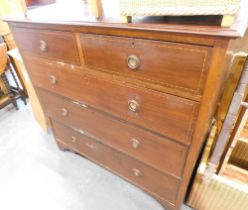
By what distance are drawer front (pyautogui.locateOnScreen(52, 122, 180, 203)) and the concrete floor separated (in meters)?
0.16

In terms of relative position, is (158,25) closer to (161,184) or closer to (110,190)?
(161,184)

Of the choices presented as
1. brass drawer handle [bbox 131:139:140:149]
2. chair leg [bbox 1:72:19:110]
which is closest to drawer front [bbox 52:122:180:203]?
brass drawer handle [bbox 131:139:140:149]

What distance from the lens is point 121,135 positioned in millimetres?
1056

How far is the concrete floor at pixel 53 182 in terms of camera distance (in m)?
1.33

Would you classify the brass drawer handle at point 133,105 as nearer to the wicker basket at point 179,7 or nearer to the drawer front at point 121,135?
the drawer front at point 121,135

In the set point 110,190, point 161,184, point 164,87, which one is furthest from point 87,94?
point 110,190

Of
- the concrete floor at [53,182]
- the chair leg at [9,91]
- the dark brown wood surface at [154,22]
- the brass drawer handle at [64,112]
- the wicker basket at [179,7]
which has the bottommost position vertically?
the concrete floor at [53,182]

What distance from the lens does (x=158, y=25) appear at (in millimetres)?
627

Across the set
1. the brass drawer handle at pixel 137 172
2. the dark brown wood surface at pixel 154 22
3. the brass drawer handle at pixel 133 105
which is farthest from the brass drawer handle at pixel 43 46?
the brass drawer handle at pixel 137 172

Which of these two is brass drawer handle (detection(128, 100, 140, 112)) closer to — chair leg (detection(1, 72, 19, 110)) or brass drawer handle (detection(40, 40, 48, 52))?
brass drawer handle (detection(40, 40, 48, 52))

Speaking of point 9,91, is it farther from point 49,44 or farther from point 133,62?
point 133,62

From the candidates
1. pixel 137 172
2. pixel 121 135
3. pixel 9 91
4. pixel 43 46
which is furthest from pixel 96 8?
pixel 9 91

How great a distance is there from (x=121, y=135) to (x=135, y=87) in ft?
1.17

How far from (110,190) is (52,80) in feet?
2.87
